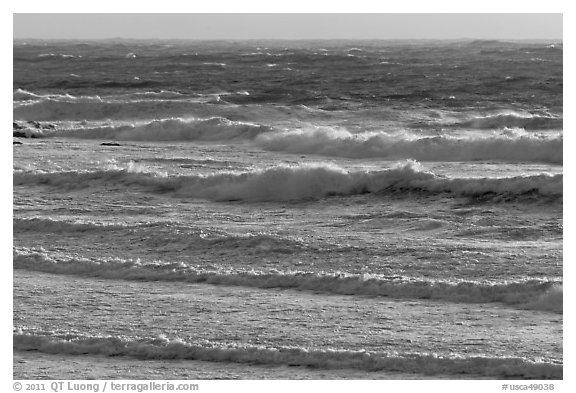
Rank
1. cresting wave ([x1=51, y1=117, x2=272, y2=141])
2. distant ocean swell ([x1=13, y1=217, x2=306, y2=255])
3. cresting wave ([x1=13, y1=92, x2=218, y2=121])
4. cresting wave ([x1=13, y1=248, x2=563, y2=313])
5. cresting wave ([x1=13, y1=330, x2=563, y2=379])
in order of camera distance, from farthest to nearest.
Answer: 1. cresting wave ([x1=13, y1=92, x2=218, y2=121])
2. cresting wave ([x1=51, y1=117, x2=272, y2=141])
3. distant ocean swell ([x1=13, y1=217, x2=306, y2=255])
4. cresting wave ([x1=13, y1=248, x2=563, y2=313])
5. cresting wave ([x1=13, y1=330, x2=563, y2=379])

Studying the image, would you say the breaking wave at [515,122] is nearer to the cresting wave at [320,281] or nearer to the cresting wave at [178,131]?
the cresting wave at [178,131]

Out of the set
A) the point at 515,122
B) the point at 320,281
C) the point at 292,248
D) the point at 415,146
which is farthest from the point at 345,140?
the point at 320,281

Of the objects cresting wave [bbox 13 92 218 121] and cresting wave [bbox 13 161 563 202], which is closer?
cresting wave [bbox 13 161 563 202]

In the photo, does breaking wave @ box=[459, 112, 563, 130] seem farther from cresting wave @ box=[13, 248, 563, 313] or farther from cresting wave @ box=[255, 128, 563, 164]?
cresting wave @ box=[13, 248, 563, 313]

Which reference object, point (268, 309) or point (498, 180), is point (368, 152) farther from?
point (268, 309)

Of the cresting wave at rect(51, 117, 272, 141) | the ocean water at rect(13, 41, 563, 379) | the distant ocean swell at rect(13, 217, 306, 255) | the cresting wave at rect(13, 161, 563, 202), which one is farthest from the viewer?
the cresting wave at rect(51, 117, 272, 141)

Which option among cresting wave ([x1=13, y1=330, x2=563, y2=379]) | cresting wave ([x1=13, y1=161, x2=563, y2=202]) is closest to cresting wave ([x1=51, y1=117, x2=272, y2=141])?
cresting wave ([x1=13, y1=161, x2=563, y2=202])

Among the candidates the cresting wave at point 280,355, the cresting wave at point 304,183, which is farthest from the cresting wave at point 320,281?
the cresting wave at point 304,183

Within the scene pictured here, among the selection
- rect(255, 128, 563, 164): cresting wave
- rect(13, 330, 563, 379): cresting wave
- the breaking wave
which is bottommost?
the breaking wave

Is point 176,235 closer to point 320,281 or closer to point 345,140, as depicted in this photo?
point 320,281
